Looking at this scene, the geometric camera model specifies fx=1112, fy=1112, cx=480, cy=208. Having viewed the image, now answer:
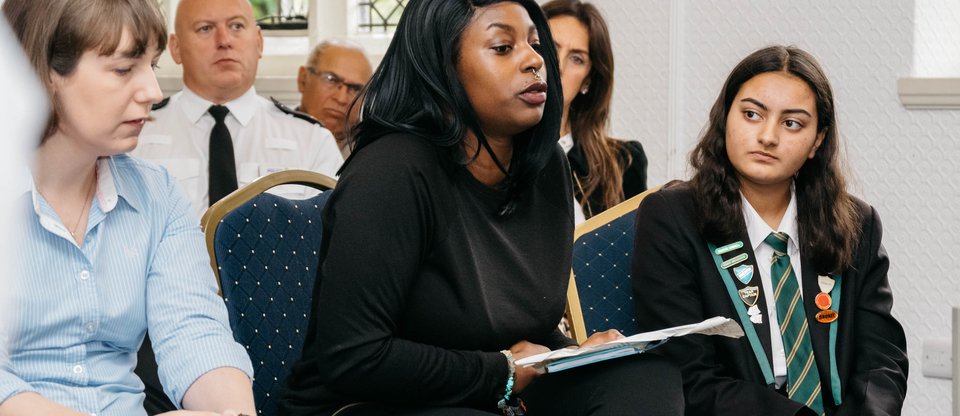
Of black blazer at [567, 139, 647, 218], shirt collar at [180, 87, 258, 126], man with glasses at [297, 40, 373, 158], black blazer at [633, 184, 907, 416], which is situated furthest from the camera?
man with glasses at [297, 40, 373, 158]

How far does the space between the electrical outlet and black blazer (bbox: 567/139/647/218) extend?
40.2 inches

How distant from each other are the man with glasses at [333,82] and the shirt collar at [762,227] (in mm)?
2175

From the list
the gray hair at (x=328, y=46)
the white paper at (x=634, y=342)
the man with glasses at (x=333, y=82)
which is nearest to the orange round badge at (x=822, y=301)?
the white paper at (x=634, y=342)

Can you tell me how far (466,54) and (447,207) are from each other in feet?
0.80

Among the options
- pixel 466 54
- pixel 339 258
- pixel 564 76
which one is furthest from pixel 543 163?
pixel 564 76

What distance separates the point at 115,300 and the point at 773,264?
1.14 metres

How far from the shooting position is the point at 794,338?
194 cm

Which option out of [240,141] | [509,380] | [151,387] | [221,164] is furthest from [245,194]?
[240,141]

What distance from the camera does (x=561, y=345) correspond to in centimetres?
177

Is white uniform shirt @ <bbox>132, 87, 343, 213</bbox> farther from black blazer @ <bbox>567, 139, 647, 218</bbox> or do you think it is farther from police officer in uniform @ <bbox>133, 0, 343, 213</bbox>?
black blazer @ <bbox>567, 139, 647, 218</bbox>

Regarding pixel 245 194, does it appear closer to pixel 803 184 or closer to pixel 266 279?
pixel 266 279

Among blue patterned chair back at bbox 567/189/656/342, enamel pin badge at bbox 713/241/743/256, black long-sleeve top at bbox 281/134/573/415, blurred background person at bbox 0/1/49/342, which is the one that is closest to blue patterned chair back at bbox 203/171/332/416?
black long-sleeve top at bbox 281/134/573/415

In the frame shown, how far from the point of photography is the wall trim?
3273 millimetres

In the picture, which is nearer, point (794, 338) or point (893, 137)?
point (794, 338)
